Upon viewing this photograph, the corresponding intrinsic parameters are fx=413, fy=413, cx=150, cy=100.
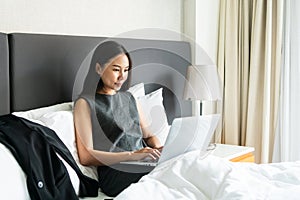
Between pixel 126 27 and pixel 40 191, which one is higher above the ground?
pixel 126 27

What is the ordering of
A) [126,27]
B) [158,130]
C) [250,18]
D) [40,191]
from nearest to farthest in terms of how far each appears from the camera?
[40,191] → [158,130] → [126,27] → [250,18]

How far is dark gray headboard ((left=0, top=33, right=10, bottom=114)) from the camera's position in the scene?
182 cm

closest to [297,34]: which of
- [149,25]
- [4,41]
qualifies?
→ [149,25]

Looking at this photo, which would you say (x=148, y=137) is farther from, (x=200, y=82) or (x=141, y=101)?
(x=200, y=82)

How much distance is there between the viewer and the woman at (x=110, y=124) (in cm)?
183

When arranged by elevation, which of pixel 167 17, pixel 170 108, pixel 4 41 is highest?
pixel 167 17

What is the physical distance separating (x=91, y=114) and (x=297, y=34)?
1.86m

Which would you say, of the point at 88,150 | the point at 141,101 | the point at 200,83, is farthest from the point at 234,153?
the point at 88,150

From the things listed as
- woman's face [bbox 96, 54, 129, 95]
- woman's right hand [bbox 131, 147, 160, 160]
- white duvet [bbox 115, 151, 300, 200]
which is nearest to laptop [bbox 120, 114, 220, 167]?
woman's right hand [bbox 131, 147, 160, 160]

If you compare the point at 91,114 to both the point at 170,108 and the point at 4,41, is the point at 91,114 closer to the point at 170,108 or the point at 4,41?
the point at 4,41

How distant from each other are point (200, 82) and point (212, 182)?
4.48 feet

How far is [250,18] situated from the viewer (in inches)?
128

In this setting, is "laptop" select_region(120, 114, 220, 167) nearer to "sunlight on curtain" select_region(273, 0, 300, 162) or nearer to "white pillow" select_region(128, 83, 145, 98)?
"white pillow" select_region(128, 83, 145, 98)

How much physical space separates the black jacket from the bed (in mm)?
33
